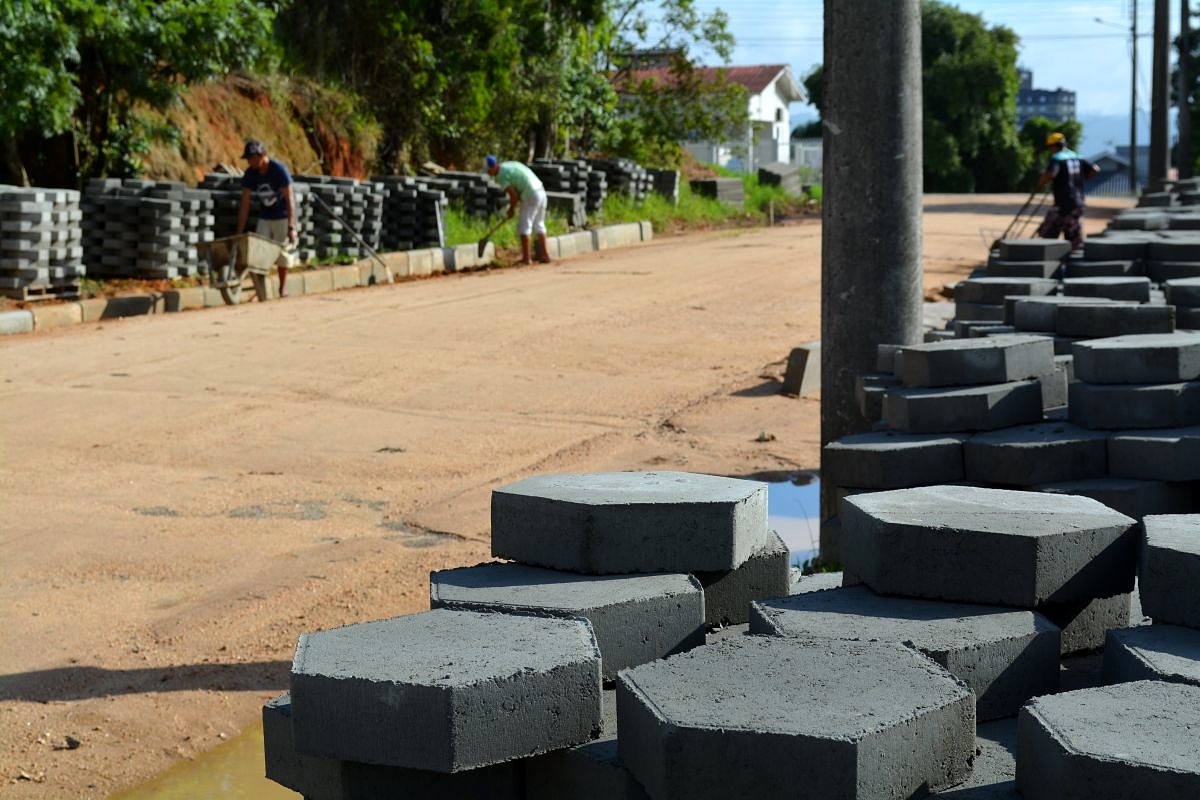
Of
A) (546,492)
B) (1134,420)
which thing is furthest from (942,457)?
(546,492)

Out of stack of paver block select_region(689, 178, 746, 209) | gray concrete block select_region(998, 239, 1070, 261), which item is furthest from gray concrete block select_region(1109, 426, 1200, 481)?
stack of paver block select_region(689, 178, 746, 209)

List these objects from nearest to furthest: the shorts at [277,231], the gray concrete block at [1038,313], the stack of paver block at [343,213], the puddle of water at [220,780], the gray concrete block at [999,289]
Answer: the puddle of water at [220,780], the gray concrete block at [1038,313], the gray concrete block at [999,289], the shorts at [277,231], the stack of paver block at [343,213]

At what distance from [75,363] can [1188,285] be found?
8.52 meters

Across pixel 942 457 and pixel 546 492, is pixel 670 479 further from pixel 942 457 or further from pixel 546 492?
pixel 942 457

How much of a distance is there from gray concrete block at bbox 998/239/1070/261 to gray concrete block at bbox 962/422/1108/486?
19.3 ft

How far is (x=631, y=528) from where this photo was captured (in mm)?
3711

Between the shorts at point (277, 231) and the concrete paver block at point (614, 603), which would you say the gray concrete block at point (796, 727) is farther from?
the shorts at point (277, 231)

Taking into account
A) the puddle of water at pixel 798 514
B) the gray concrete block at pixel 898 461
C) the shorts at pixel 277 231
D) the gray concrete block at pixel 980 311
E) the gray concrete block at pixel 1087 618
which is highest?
the shorts at pixel 277 231

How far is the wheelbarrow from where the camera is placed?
15.3m

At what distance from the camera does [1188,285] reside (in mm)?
7668

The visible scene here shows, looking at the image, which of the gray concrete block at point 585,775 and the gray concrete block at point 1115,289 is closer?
the gray concrete block at point 585,775

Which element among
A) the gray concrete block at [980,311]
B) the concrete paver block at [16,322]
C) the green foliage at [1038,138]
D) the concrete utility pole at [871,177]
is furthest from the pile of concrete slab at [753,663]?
the green foliage at [1038,138]

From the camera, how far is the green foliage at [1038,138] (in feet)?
199

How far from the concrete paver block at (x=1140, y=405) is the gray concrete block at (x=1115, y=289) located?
2.48 meters
